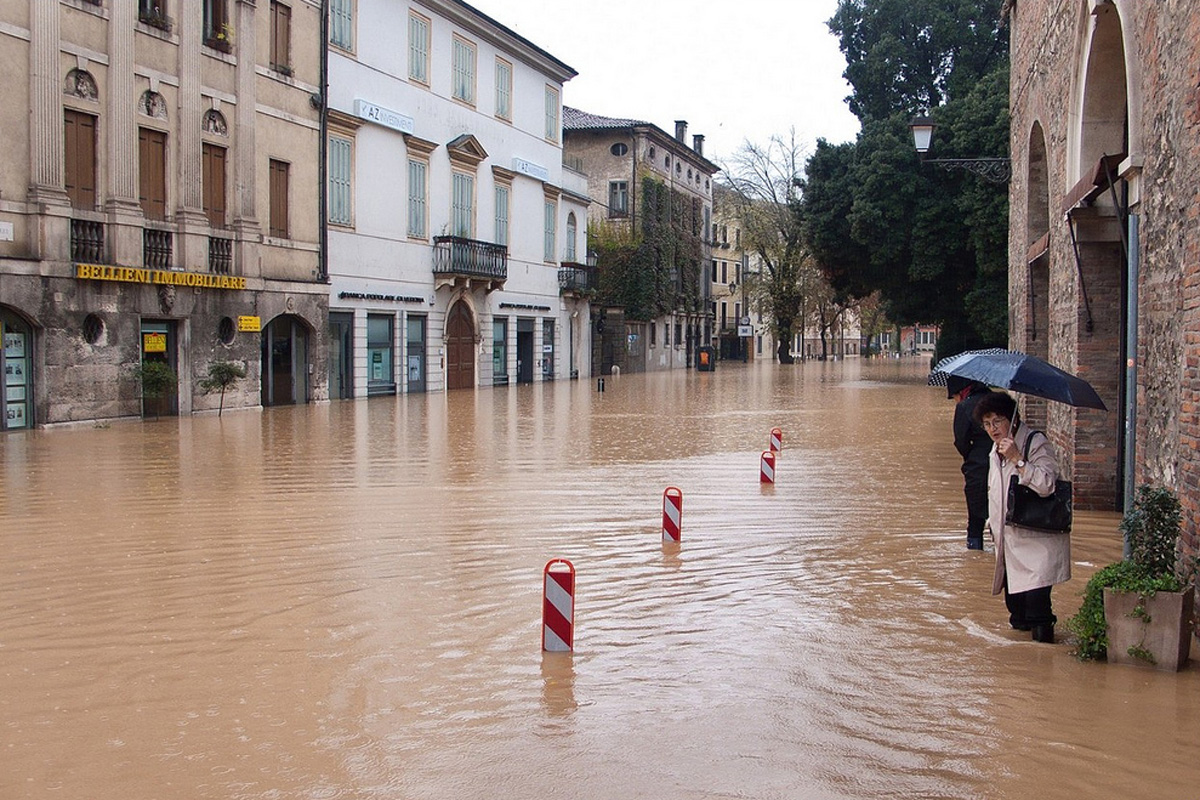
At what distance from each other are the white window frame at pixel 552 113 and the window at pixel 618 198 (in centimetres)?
1178

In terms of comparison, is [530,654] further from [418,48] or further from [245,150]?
[418,48]

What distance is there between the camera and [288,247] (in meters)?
28.5

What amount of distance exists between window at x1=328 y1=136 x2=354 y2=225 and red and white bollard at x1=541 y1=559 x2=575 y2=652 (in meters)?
26.1

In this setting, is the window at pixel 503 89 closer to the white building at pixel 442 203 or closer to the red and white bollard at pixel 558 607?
the white building at pixel 442 203

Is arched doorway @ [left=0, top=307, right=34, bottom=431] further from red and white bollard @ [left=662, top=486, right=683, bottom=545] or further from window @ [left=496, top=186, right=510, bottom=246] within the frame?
window @ [left=496, top=186, right=510, bottom=246]

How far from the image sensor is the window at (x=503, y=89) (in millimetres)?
40781

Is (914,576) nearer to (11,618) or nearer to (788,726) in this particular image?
(788,726)

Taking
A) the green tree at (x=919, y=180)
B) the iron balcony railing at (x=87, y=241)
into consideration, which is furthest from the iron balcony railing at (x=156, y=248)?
the green tree at (x=919, y=180)

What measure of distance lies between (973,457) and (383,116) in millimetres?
26530

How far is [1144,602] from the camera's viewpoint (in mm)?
6031

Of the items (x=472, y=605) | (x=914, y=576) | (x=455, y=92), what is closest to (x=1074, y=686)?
(x=914, y=576)

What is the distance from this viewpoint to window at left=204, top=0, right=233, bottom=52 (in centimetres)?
2530

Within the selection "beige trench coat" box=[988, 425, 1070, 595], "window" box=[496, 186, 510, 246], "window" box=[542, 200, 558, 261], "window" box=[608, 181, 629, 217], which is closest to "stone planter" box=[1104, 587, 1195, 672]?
"beige trench coat" box=[988, 425, 1070, 595]

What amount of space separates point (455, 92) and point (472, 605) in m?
32.4
